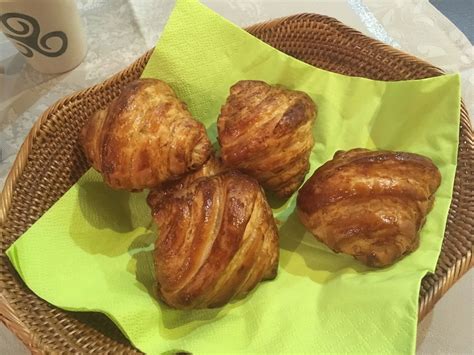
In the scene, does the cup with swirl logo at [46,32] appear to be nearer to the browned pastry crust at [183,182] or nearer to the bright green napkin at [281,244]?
the bright green napkin at [281,244]

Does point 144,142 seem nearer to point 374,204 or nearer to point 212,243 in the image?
point 212,243

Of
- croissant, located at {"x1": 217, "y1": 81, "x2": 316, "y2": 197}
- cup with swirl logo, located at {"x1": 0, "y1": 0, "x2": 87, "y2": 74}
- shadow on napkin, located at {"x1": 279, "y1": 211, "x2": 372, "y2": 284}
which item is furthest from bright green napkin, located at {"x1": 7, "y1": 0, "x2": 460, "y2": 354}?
cup with swirl logo, located at {"x1": 0, "y1": 0, "x2": 87, "y2": 74}

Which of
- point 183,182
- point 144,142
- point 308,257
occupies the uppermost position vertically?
point 144,142

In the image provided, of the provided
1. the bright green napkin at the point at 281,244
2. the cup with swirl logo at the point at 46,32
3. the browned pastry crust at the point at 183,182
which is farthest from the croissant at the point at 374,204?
the cup with swirl logo at the point at 46,32

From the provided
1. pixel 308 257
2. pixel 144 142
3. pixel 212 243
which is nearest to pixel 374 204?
pixel 308 257

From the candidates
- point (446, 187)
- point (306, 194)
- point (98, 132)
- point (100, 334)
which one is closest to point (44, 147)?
point (98, 132)

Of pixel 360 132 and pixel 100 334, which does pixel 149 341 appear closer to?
pixel 100 334

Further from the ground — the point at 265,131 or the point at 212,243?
the point at 265,131
